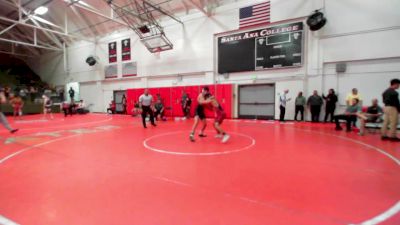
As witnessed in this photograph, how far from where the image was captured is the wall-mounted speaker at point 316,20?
10.3 m

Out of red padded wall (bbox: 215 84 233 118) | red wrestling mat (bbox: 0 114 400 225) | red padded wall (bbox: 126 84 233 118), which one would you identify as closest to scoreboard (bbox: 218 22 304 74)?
red padded wall (bbox: 215 84 233 118)

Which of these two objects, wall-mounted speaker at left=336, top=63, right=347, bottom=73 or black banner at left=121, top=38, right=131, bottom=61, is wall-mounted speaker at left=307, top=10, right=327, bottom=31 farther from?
black banner at left=121, top=38, right=131, bottom=61

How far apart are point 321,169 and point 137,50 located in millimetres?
16800

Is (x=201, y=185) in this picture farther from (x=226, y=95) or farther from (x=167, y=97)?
(x=167, y=97)

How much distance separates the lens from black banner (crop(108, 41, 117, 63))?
1905 cm

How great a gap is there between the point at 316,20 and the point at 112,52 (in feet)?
52.5

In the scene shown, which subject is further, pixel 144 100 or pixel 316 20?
pixel 316 20

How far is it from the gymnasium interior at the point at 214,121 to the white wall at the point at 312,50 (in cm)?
6

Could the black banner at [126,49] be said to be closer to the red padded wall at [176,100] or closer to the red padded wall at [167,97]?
the red padded wall at [167,97]

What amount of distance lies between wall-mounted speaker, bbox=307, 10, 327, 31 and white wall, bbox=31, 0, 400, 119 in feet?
2.03

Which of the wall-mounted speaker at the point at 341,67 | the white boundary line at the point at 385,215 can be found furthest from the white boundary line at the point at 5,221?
the wall-mounted speaker at the point at 341,67

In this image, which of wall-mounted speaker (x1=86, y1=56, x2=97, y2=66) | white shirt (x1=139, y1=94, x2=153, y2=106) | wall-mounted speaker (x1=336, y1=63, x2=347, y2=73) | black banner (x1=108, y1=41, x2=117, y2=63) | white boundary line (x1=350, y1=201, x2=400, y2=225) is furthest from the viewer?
wall-mounted speaker (x1=86, y1=56, x2=97, y2=66)

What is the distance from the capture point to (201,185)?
10.4 feet

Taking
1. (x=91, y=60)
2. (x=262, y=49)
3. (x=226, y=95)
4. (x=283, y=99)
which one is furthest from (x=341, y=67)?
(x=91, y=60)
